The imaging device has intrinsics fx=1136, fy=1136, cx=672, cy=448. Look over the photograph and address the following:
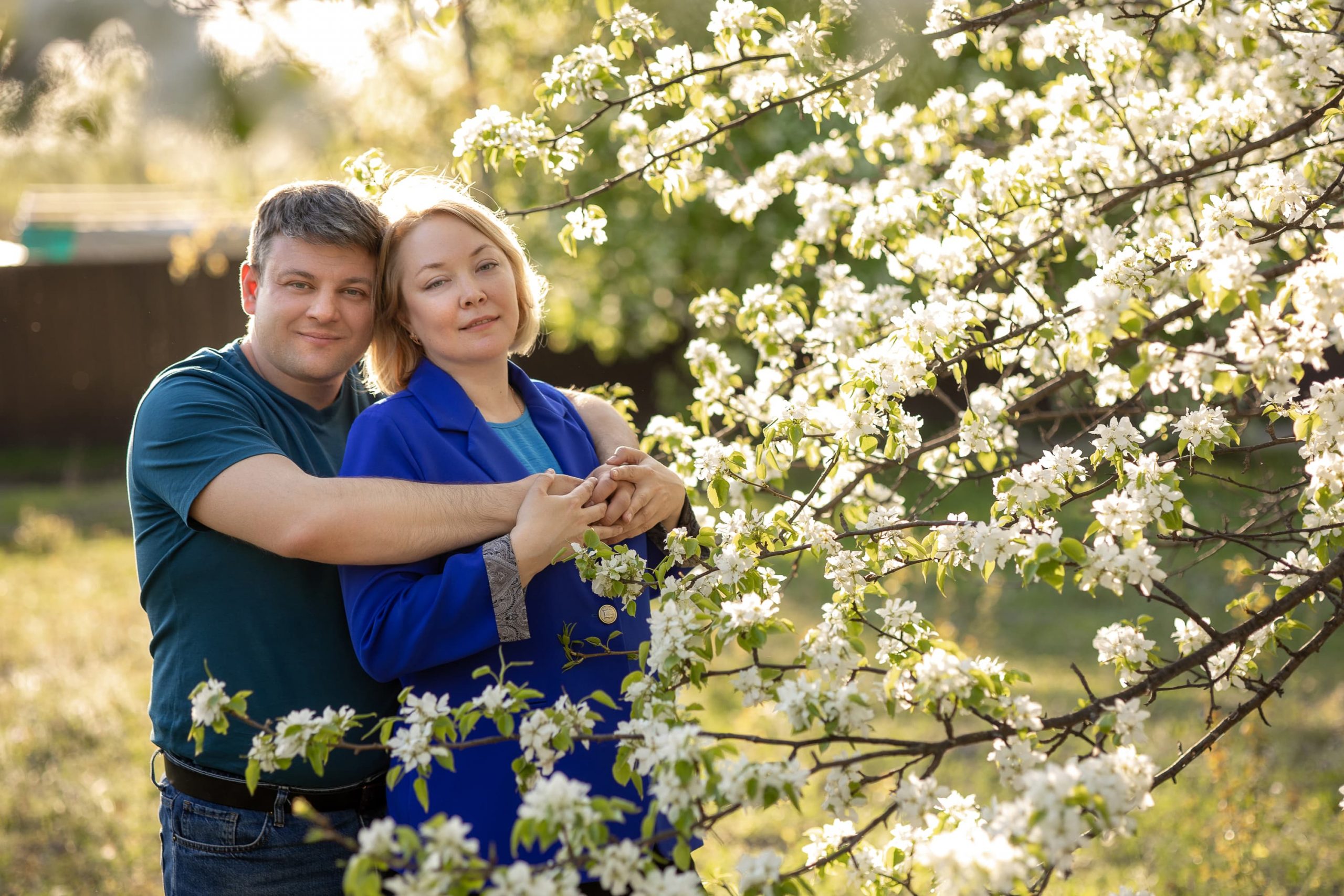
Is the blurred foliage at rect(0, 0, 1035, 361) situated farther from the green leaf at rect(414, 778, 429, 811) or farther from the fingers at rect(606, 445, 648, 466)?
the green leaf at rect(414, 778, 429, 811)

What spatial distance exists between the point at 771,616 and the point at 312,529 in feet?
2.52

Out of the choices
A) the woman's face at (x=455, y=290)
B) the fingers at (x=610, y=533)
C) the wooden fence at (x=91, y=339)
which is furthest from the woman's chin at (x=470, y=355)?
the wooden fence at (x=91, y=339)

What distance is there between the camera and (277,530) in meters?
1.92

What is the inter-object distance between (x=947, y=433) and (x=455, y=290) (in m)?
1.26

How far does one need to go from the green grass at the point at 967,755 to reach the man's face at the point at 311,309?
4.76 feet

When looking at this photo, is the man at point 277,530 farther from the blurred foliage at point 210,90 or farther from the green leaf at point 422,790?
the green leaf at point 422,790

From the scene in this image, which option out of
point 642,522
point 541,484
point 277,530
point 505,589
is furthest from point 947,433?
point 277,530

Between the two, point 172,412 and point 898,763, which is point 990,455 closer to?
point 172,412

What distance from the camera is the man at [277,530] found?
1.94m

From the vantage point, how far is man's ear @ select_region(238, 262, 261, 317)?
2.33 metres

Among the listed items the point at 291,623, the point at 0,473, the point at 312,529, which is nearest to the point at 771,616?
the point at 312,529

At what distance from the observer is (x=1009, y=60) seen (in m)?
3.17

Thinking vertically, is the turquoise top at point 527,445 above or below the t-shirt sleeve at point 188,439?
below

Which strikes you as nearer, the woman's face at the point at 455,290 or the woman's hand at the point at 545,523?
the woman's hand at the point at 545,523
